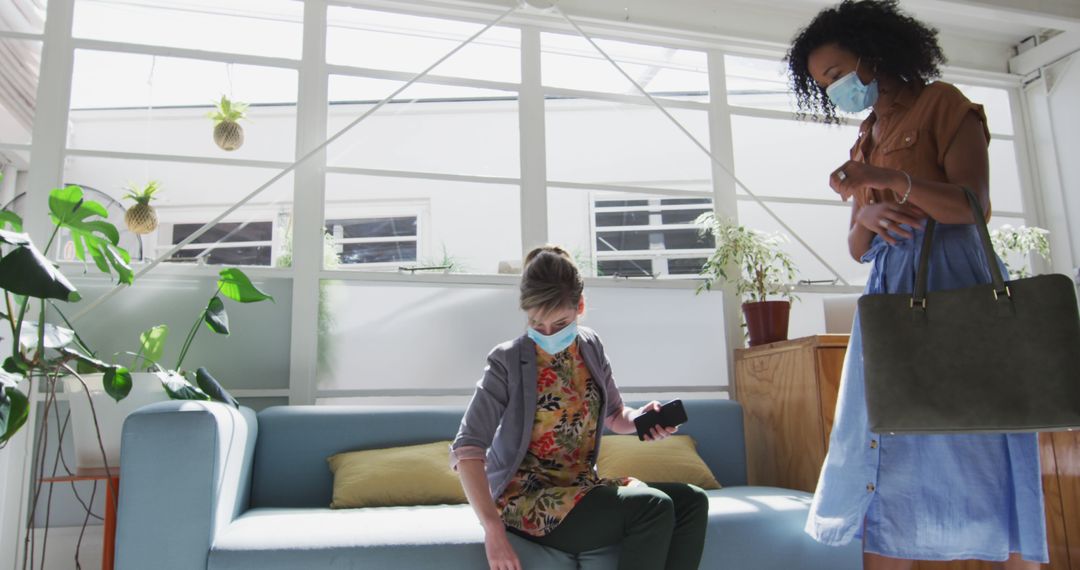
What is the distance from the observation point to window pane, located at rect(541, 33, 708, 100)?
3.65 m

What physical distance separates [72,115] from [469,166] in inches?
61.7

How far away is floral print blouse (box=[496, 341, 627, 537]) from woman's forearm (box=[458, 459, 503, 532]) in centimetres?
9

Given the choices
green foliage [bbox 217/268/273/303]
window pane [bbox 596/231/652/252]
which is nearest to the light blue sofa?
green foliage [bbox 217/268/273/303]

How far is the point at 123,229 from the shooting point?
307 cm

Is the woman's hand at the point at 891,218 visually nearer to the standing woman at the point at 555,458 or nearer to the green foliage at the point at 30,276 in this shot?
the standing woman at the point at 555,458

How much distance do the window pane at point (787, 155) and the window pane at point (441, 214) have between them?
1.21m

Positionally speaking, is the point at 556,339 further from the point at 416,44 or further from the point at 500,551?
the point at 416,44

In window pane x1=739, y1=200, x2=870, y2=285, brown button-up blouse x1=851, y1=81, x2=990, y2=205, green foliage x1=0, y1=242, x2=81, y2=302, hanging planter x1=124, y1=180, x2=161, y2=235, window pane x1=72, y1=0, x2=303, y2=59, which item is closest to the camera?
brown button-up blouse x1=851, y1=81, x2=990, y2=205

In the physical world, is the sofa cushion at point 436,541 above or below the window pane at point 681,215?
below

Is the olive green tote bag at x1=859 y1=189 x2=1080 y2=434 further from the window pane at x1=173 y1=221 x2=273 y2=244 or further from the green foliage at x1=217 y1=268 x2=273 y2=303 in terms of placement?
the window pane at x1=173 y1=221 x2=273 y2=244

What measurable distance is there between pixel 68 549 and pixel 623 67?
3.05 metres

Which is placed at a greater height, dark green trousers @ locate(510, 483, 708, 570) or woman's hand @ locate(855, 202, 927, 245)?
woman's hand @ locate(855, 202, 927, 245)

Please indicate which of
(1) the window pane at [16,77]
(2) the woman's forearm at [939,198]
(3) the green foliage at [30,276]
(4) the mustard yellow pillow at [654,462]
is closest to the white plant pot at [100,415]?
(3) the green foliage at [30,276]

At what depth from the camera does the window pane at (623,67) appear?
3.65 meters
